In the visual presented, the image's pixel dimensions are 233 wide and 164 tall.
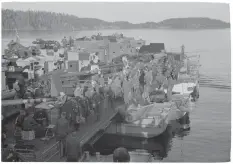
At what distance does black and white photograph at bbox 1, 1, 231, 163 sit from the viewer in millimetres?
4184

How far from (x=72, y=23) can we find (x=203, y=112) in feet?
5.30

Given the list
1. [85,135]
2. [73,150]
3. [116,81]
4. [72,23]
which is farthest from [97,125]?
[72,23]

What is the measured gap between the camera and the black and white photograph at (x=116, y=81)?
13.7 feet

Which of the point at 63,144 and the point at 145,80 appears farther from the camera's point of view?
the point at 145,80

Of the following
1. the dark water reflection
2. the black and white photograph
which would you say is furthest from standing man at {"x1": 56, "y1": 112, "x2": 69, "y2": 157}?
the dark water reflection

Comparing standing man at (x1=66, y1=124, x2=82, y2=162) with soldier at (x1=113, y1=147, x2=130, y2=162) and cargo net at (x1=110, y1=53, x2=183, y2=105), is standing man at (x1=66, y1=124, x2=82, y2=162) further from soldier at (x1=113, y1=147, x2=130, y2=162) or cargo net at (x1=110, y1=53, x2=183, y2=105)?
cargo net at (x1=110, y1=53, x2=183, y2=105)

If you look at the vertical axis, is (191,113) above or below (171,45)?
below

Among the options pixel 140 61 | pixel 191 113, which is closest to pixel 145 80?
pixel 140 61

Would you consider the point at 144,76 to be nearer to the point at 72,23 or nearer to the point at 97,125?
the point at 97,125

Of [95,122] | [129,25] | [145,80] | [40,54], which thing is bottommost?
[95,122]

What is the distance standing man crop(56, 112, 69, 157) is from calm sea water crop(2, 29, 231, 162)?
0.35 meters

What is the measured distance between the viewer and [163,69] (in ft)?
14.6

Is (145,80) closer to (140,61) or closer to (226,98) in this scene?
(140,61)

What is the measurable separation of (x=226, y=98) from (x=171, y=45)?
2.51 ft
